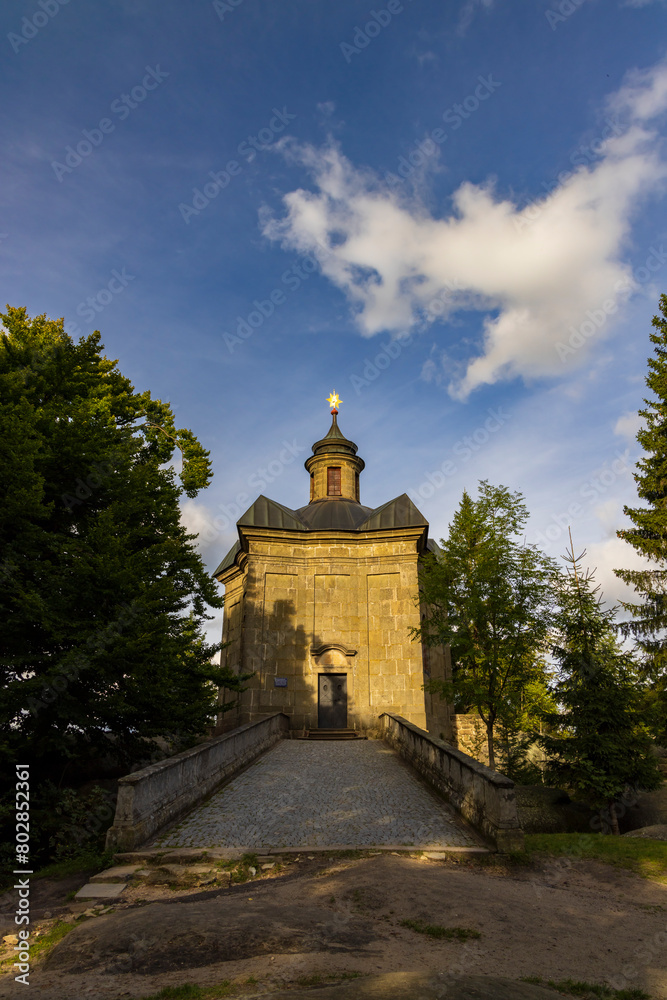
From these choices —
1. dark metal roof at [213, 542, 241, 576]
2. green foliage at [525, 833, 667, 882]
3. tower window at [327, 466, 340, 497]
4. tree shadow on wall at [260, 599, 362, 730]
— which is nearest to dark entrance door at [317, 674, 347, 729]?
tree shadow on wall at [260, 599, 362, 730]

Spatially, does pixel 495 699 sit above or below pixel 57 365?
below

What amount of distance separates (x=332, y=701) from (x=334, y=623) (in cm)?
291

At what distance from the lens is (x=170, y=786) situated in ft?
32.8

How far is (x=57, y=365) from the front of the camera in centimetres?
1372

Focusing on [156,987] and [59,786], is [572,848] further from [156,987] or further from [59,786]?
[59,786]

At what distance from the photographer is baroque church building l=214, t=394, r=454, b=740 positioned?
21156 millimetres

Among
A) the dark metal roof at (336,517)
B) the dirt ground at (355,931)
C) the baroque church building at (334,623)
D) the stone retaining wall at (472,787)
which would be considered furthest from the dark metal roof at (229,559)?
the dirt ground at (355,931)

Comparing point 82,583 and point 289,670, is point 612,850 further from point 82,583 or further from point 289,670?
point 289,670

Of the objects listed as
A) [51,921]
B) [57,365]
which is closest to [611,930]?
[51,921]

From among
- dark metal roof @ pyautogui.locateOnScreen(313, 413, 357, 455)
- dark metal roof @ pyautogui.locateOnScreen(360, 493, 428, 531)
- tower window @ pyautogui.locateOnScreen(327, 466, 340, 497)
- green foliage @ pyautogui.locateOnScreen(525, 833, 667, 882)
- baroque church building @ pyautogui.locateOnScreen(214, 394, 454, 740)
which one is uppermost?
dark metal roof @ pyautogui.locateOnScreen(313, 413, 357, 455)

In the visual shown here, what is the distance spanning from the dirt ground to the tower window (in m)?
21.5

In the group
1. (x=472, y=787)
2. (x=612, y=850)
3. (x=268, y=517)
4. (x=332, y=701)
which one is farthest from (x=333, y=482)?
(x=612, y=850)

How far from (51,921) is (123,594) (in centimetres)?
606

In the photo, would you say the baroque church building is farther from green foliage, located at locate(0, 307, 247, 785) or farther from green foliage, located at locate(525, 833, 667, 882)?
green foliage, located at locate(525, 833, 667, 882)
